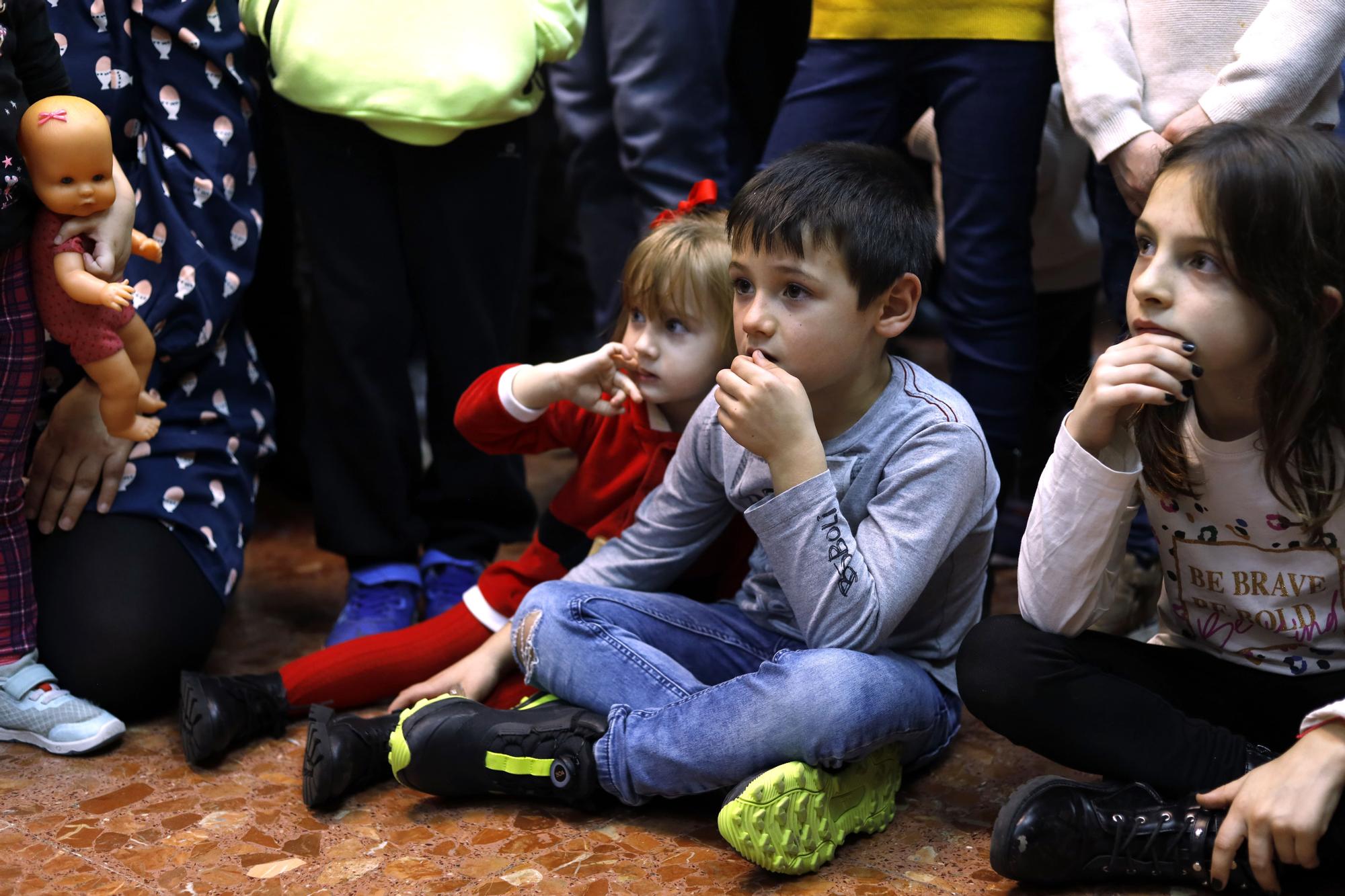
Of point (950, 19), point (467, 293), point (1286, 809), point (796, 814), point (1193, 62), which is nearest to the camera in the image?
point (1286, 809)

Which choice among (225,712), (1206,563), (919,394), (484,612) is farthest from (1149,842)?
(225,712)

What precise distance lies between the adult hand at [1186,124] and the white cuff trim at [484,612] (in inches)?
43.5

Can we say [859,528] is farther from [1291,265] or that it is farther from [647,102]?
[647,102]

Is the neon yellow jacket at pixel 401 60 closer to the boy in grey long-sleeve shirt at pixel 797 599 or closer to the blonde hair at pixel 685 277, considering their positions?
the blonde hair at pixel 685 277

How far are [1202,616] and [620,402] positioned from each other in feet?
2.54

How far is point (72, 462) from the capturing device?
70.2 inches

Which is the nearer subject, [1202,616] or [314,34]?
[1202,616]

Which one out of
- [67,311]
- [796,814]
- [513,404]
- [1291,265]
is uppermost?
[1291,265]

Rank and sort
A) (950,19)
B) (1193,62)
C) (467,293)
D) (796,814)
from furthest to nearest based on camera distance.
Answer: (467,293) → (950,19) → (1193,62) → (796,814)

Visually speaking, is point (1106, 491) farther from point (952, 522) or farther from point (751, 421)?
point (751, 421)

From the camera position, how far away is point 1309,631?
137 cm

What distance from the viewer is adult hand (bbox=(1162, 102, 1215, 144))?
1.64 metres

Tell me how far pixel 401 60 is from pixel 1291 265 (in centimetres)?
117

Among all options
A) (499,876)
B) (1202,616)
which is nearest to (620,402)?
(499,876)
